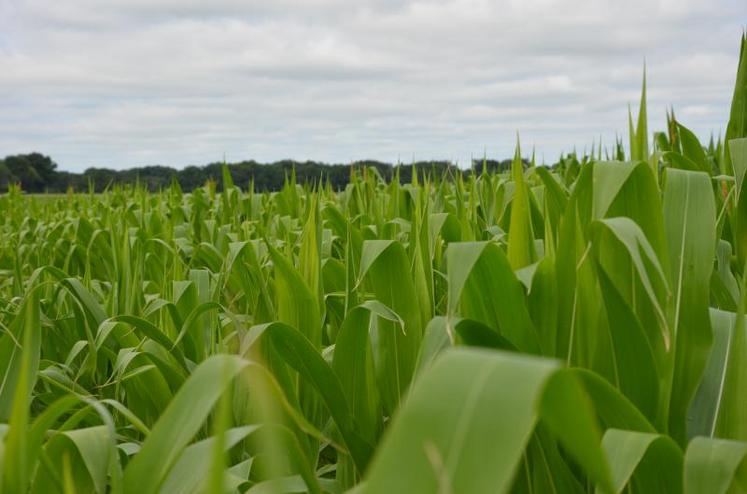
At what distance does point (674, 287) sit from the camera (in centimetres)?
97

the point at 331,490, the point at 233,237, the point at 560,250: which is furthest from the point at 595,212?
the point at 233,237

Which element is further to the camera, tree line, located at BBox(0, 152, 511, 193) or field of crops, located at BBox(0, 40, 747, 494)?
tree line, located at BBox(0, 152, 511, 193)

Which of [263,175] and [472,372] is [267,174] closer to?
[263,175]

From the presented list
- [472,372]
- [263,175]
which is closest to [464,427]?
[472,372]

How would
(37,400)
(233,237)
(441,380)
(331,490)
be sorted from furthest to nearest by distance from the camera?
1. (233,237)
2. (37,400)
3. (331,490)
4. (441,380)

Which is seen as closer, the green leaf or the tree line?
the green leaf

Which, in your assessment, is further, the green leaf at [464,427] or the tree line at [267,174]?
the tree line at [267,174]

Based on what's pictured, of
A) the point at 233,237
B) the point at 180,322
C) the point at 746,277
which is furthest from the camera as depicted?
the point at 233,237

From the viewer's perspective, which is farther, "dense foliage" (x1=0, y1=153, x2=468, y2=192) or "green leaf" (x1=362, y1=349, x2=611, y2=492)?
"dense foliage" (x1=0, y1=153, x2=468, y2=192)

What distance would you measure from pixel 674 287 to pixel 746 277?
0.09 metres

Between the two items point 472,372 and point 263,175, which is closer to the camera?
point 472,372

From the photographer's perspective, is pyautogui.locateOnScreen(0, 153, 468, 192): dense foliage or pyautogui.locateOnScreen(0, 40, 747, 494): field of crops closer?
pyautogui.locateOnScreen(0, 40, 747, 494): field of crops

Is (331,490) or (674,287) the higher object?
(674,287)

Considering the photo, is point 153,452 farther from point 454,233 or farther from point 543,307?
point 454,233
